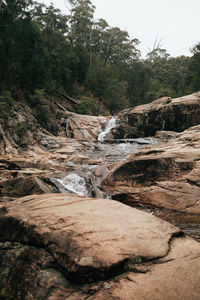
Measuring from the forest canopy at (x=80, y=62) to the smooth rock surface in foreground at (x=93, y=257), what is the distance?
46.7ft

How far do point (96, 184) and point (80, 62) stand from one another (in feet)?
77.5

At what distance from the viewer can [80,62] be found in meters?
28.8

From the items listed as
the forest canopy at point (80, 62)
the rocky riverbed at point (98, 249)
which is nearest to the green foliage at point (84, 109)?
the forest canopy at point (80, 62)

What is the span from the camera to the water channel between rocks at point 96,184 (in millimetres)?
5270

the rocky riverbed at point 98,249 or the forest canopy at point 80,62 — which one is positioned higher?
the forest canopy at point 80,62

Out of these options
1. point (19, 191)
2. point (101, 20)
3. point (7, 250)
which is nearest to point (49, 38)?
point (101, 20)

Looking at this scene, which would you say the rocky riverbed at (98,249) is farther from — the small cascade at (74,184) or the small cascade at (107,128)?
the small cascade at (107,128)

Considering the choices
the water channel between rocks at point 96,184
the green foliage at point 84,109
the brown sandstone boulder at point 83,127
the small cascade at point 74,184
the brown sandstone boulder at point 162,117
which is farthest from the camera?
the green foliage at point 84,109

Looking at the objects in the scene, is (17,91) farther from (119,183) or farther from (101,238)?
(101,238)

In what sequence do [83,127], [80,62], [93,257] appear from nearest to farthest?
[93,257]
[83,127]
[80,62]

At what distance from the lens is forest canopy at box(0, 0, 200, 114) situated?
725 inches

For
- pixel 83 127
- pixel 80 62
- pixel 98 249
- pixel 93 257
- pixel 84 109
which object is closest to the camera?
pixel 93 257

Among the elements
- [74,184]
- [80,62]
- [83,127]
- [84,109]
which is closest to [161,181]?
[74,184]

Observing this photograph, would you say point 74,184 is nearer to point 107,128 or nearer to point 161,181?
point 161,181
